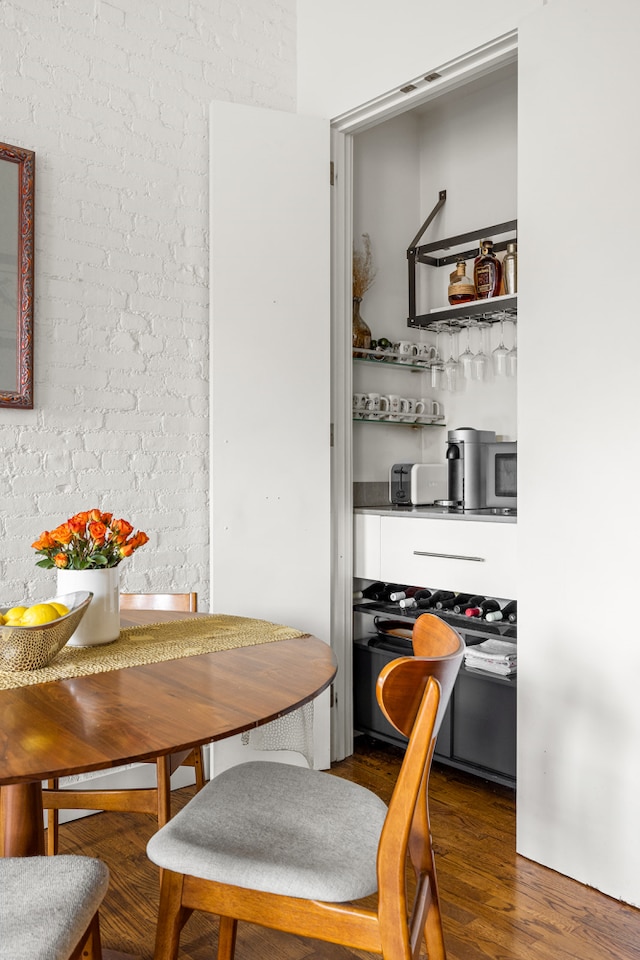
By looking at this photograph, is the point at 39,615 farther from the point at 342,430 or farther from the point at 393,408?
the point at 393,408

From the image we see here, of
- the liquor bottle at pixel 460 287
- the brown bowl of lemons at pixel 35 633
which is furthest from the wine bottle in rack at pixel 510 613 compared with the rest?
the brown bowl of lemons at pixel 35 633

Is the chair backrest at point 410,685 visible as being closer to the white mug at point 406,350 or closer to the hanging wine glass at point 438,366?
the white mug at point 406,350

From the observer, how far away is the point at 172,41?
2.75 metres

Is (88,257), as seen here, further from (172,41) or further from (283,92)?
(283,92)

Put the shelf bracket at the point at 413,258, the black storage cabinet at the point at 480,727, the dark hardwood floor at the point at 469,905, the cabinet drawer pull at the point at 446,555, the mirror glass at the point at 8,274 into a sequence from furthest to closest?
the shelf bracket at the point at 413,258 → the cabinet drawer pull at the point at 446,555 → the black storage cabinet at the point at 480,727 → the mirror glass at the point at 8,274 → the dark hardwood floor at the point at 469,905

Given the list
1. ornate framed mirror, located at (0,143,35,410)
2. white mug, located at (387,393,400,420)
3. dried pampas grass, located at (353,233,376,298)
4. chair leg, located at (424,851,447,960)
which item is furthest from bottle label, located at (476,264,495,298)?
chair leg, located at (424,851,447,960)

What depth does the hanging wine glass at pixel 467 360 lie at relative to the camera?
3432 mm

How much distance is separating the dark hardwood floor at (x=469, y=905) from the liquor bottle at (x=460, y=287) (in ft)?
6.69

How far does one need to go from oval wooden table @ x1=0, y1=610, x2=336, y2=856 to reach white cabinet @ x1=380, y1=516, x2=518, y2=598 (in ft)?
3.82

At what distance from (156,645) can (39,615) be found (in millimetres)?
321

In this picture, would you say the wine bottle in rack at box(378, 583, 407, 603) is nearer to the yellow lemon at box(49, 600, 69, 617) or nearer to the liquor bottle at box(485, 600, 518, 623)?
the liquor bottle at box(485, 600, 518, 623)

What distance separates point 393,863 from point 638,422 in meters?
1.36

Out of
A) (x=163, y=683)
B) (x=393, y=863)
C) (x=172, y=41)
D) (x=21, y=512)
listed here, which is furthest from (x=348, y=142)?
(x=393, y=863)

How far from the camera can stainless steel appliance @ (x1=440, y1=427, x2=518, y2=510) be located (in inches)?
116
